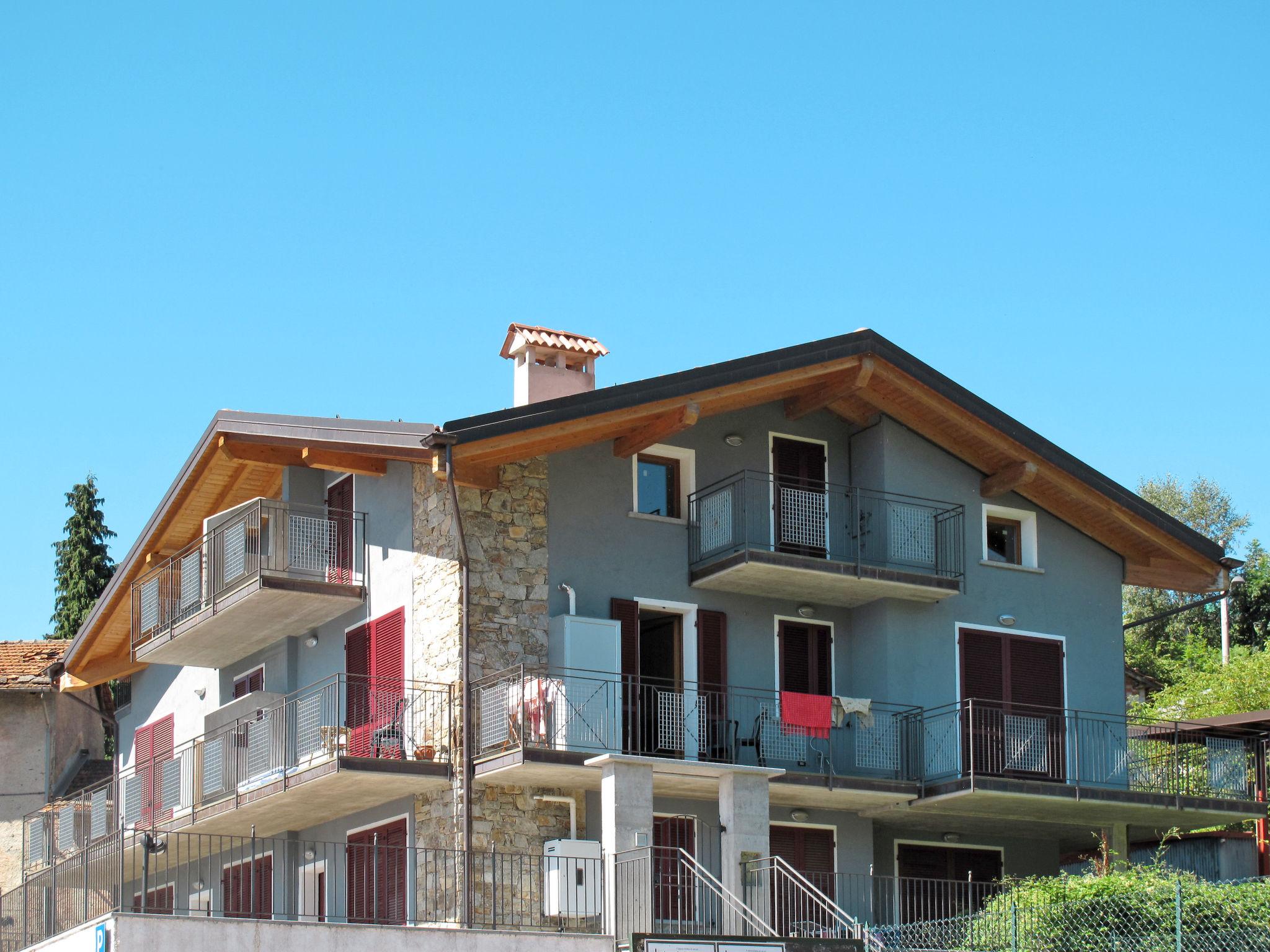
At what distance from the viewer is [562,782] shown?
870 inches

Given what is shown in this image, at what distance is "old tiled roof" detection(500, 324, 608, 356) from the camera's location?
2566 centimetres

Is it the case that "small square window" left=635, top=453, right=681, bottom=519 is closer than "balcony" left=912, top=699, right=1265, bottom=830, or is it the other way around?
"balcony" left=912, top=699, right=1265, bottom=830

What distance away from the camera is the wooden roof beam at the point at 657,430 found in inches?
924

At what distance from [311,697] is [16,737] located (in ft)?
38.8

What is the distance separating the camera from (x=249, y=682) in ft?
91.3

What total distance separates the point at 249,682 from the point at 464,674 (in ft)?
22.9

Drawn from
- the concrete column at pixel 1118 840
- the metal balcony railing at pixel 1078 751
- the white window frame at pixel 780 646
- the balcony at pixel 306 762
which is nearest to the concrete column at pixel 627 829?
the balcony at pixel 306 762

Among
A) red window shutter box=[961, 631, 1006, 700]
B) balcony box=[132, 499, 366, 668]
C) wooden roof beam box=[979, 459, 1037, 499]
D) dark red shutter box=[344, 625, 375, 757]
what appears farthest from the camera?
wooden roof beam box=[979, 459, 1037, 499]

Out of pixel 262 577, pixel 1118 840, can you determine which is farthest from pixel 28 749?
pixel 1118 840

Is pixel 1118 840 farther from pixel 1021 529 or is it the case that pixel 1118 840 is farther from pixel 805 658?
pixel 805 658

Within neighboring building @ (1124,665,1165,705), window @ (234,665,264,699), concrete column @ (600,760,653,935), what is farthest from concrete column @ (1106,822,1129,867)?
neighboring building @ (1124,665,1165,705)

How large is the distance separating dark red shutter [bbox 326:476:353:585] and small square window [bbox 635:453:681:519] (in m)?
3.92

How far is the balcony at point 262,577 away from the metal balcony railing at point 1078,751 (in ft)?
26.3

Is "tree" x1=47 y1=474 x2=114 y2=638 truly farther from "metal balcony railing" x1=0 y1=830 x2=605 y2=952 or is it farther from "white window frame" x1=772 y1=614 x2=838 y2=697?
"white window frame" x1=772 y1=614 x2=838 y2=697
